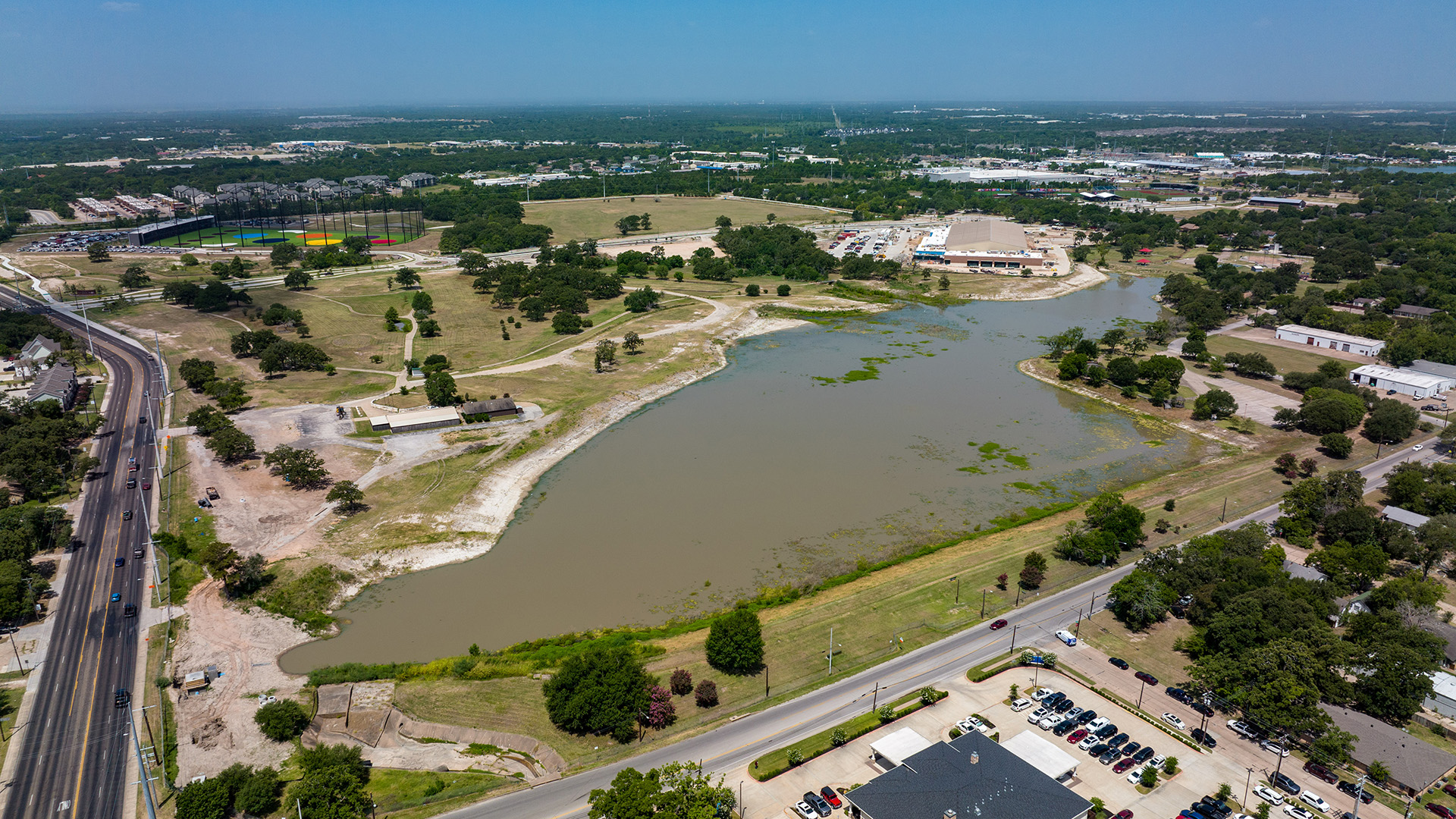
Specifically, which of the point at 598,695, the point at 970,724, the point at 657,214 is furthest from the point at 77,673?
the point at 657,214

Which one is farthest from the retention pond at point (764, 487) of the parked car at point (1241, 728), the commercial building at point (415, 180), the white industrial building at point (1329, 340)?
the commercial building at point (415, 180)

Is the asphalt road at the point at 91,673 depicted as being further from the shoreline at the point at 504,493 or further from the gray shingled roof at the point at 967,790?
the gray shingled roof at the point at 967,790

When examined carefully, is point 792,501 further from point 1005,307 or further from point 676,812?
point 1005,307

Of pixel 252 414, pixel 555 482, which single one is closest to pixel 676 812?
pixel 555 482

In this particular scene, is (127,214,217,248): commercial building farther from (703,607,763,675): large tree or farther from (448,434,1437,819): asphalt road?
(448,434,1437,819): asphalt road

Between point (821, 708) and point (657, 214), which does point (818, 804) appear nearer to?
point (821, 708)

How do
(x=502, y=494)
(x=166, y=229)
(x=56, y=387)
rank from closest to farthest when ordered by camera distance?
(x=502, y=494), (x=56, y=387), (x=166, y=229)
